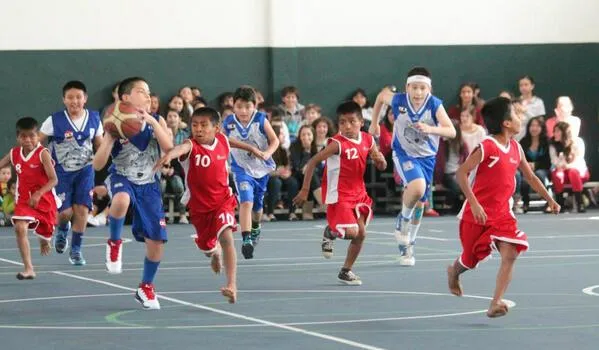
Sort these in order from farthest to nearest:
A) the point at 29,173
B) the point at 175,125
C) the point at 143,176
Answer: the point at 175,125 → the point at 29,173 → the point at 143,176

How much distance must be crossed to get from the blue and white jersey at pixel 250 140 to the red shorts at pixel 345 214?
2.53 meters

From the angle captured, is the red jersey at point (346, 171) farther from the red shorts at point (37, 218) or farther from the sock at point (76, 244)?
the sock at point (76, 244)

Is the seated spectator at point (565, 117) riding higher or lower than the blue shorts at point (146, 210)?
higher

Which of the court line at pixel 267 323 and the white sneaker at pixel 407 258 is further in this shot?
the white sneaker at pixel 407 258

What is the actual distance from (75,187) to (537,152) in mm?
10331

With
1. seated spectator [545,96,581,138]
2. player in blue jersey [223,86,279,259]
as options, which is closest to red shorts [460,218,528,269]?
player in blue jersey [223,86,279,259]

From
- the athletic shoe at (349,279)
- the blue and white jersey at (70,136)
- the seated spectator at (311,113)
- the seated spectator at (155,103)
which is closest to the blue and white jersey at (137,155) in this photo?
the athletic shoe at (349,279)

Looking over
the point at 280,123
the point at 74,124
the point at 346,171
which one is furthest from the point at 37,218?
Answer: the point at 280,123

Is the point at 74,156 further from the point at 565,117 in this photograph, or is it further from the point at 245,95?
the point at 565,117

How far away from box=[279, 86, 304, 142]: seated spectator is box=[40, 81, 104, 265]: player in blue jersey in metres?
8.26

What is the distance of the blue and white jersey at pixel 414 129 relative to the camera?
13.9 meters

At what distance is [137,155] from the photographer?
10.9 metres

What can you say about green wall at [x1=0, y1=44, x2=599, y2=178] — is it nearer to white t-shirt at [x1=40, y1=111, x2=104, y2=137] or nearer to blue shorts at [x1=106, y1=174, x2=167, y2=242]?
white t-shirt at [x1=40, y1=111, x2=104, y2=137]

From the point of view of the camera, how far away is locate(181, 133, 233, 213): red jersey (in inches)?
414
